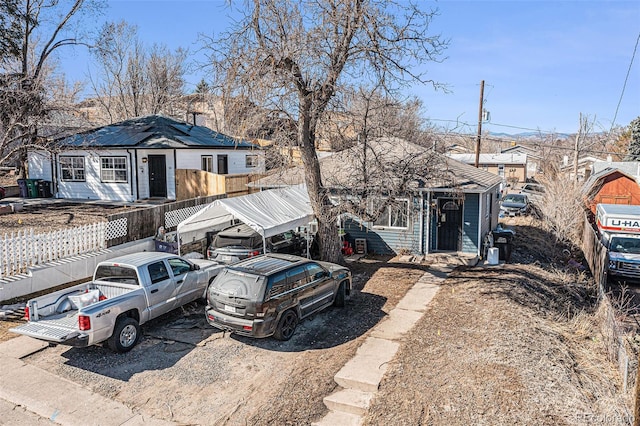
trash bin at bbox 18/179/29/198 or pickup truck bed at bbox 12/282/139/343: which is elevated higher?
trash bin at bbox 18/179/29/198

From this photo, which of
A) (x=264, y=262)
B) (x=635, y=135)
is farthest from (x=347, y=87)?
(x=635, y=135)

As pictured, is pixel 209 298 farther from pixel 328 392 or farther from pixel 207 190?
pixel 207 190

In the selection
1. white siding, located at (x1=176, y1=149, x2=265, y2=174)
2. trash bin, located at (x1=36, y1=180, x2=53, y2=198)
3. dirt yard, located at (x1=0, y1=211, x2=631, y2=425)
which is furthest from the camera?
trash bin, located at (x1=36, y1=180, x2=53, y2=198)

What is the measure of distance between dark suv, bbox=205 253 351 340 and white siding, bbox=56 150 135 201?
659 inches

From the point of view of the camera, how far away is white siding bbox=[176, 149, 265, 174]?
953 inches

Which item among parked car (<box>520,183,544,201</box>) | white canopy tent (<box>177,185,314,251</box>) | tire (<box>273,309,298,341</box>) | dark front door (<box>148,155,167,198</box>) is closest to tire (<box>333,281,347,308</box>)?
tire (<box>273,309,298,341</box>)

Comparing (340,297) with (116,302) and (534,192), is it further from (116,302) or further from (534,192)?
(534,192)

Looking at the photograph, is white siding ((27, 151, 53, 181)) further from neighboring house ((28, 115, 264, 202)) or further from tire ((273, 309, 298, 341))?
tire ((273, 309, 298, 341))

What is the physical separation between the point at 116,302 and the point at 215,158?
17969mm

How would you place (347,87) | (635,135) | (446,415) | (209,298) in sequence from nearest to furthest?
1. (446,415)
2. (209,298)
3. (347,87)
4. (635,135)

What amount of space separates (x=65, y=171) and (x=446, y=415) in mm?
25872

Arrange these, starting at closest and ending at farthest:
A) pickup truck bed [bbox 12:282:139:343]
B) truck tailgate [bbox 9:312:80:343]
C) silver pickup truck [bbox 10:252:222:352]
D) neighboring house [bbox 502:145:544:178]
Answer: truck tailgate [bbox 9:312:80:343], pickup truck bed [bbox 12:282:139:343], silver pickup truck [bbox 10:252:222:352], neighboring house [bbox 502:145:544:178]

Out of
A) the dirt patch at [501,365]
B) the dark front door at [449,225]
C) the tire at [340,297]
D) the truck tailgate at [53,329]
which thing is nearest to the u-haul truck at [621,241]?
the dirt patch at [501,365]

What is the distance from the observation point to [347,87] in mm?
13508
